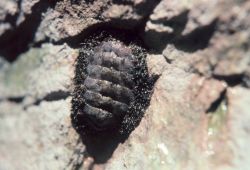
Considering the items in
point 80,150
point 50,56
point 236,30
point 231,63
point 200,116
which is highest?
point 236,30

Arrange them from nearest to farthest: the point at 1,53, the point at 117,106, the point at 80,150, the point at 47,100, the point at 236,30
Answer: the point at 236,30
the point at 117,106
the point at 80,150
the point at 47,100
the point at 1,53

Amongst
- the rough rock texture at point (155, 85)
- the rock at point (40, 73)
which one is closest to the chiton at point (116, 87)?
the rough rock texture at point (155, 85)

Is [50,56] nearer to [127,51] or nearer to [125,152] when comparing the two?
[127,51]

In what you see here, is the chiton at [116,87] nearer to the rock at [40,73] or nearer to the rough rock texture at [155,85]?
the rough rock texture at [155,85]

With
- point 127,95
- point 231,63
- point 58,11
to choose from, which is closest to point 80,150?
point 127,95

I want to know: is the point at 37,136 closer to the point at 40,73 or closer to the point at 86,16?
the point at 40,73

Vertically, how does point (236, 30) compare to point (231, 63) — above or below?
above

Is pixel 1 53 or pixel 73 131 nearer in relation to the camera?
pixel 73 131
